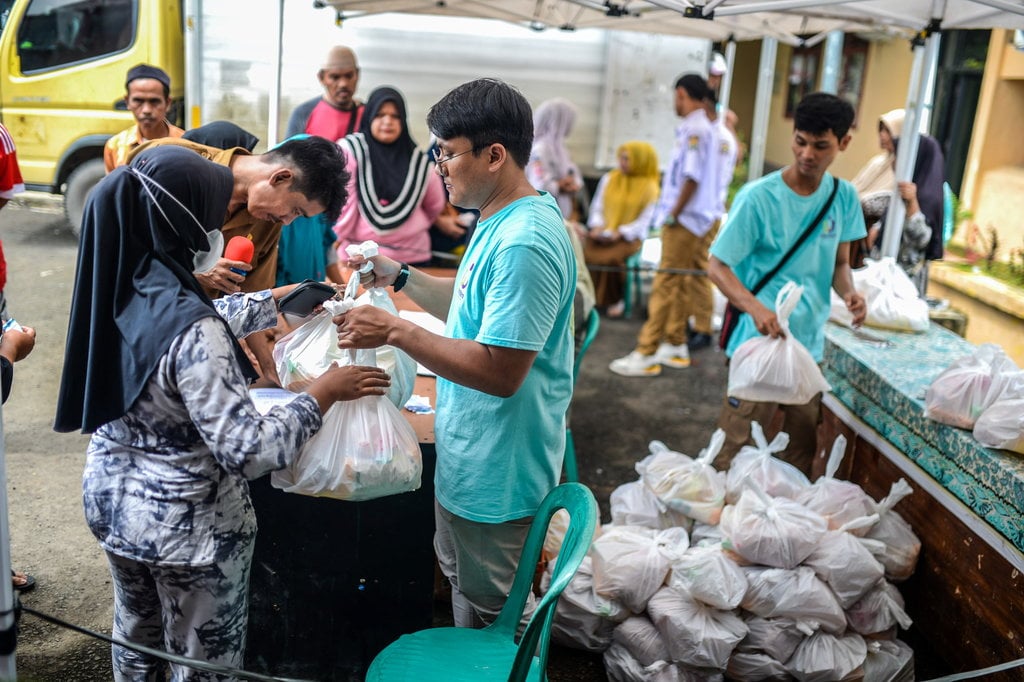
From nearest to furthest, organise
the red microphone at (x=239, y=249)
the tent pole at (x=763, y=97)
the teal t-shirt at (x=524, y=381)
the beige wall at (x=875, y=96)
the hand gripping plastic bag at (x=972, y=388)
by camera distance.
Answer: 1. the teal t-shirt at (x=524, y=381)
2. the red microphone at (x=239, y=249)
3. the hand gripping plastic bag at (x=972, y=388)
4. the tent pole at (x=763, y=97)
5. the beige wall at (x=875, y=96)

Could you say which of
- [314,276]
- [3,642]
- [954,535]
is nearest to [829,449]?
[954,535]

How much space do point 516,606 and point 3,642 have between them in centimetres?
110

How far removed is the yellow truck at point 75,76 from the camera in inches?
246

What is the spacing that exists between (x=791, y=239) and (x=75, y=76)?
524 centimetres

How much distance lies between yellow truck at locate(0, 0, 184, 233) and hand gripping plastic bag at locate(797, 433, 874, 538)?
5.12 metres

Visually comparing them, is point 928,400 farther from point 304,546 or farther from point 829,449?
point 304,546

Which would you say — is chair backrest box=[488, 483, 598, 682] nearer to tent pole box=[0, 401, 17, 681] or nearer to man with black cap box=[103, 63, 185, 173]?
tent pole box=[0, 401, 17, 681]

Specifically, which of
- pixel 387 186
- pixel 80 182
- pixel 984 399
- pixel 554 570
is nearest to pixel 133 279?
pixel 554 570

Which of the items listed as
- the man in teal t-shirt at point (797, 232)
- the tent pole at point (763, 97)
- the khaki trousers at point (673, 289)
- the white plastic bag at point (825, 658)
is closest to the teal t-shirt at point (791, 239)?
the man in teal t-shirt at point (797, 232)

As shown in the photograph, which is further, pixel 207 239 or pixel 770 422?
pixel 770 422

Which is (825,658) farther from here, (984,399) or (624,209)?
(624,209)

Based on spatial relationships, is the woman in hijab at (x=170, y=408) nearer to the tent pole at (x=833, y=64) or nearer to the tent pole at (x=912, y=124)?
the tent pole at (x=912, y=124)

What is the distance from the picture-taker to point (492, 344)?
6.33 feet

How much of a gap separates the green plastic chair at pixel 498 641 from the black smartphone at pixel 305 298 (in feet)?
2.42
